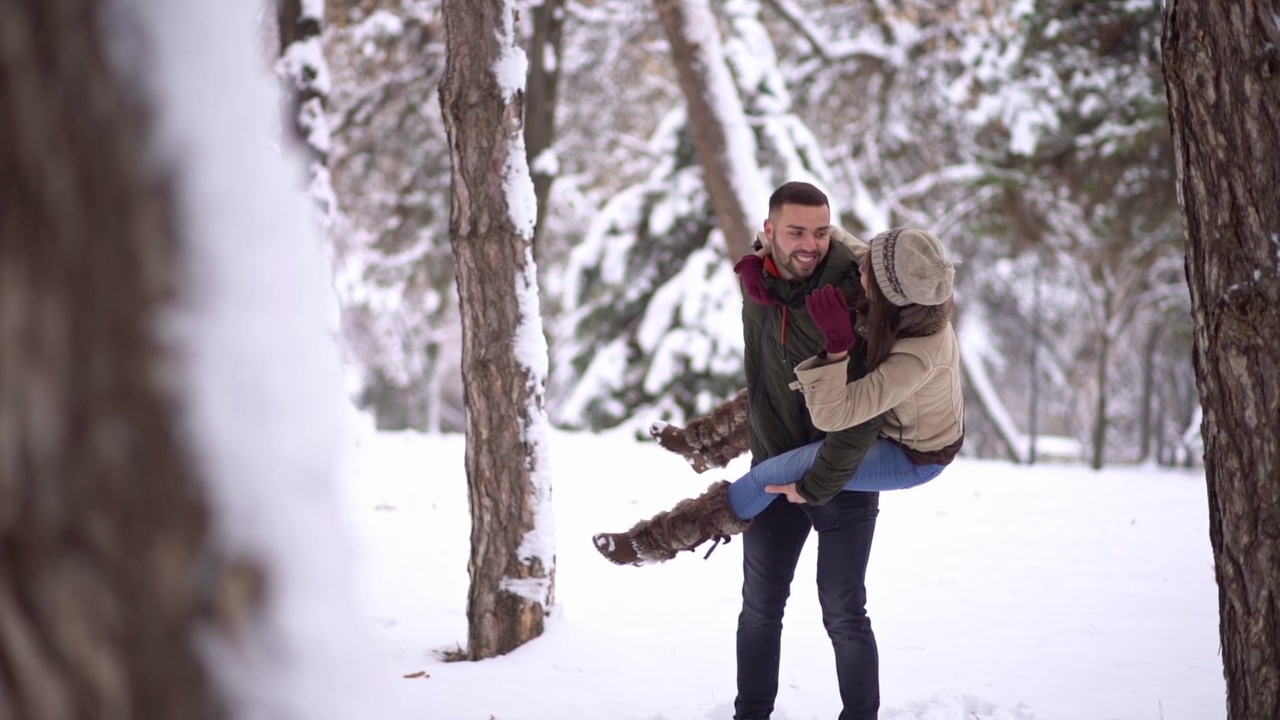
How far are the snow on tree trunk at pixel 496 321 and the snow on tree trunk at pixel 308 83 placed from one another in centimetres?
385

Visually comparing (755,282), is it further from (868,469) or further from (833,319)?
(868,469)

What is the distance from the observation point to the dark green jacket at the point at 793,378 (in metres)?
2.90

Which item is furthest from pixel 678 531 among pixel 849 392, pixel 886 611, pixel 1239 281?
pixel 886 611

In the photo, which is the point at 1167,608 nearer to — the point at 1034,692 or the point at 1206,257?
the point at 1034,692

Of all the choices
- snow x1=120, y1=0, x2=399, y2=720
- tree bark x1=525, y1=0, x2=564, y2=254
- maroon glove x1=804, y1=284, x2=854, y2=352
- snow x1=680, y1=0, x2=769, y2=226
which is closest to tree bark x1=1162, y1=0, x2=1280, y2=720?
maroon glove x1=804, y1=284, x2=854, y2=352

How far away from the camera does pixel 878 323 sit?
2.89m

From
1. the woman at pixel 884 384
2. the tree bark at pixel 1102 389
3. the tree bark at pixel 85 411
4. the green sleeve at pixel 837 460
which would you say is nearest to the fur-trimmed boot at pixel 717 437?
the woman at pixel 884 384

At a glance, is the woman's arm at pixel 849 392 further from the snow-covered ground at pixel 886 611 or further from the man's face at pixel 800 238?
the snow-covered ground at pixel 886 611

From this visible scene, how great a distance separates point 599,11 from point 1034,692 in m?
11.0

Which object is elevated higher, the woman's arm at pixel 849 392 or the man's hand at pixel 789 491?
the woman's arm at pixel 849 392

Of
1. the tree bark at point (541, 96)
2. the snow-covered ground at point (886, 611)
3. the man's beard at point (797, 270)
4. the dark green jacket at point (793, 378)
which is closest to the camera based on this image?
the dark green jacket at point (793, 378)

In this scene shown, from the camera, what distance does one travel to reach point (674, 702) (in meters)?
3.87

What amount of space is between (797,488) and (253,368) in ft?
7.43

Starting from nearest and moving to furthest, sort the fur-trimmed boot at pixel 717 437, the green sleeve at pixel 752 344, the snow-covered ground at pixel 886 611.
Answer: the green sleeve at pixel 752 344 → the fur-trimmed boot at pixel 717 437 → the snow-covered ground at pixel 886 611
